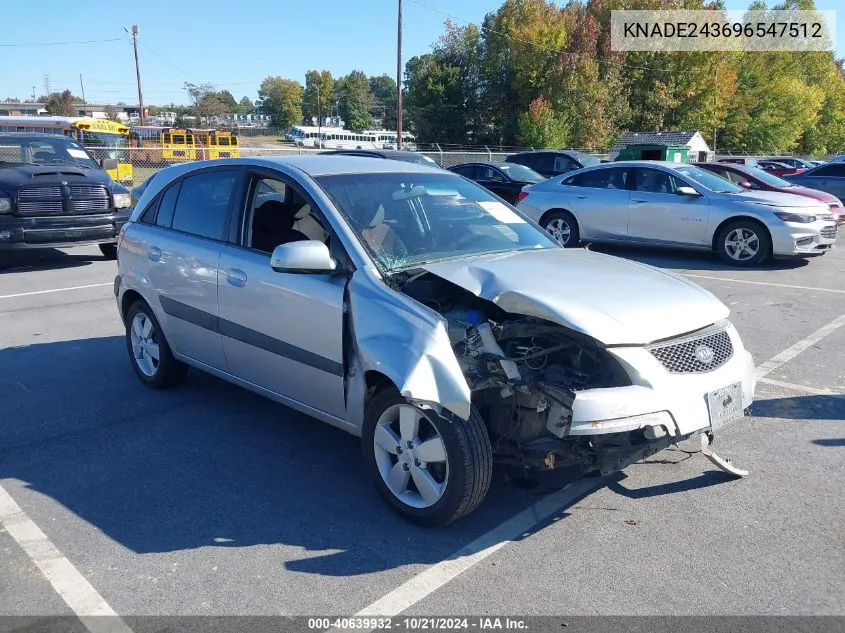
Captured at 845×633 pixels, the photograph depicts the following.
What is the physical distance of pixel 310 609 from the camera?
3002mm

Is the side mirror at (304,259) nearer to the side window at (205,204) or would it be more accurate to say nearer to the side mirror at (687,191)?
the side window at (205,204)

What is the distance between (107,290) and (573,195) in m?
7.73

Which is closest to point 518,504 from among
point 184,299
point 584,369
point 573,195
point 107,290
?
point 584,369

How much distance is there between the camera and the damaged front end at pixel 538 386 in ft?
11.0

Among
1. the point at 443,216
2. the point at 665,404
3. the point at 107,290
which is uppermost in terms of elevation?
the point at 443,216

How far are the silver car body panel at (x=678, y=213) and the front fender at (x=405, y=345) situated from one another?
913 centimetres

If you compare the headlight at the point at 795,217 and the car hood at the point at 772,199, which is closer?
the headlight at the point at 795,217

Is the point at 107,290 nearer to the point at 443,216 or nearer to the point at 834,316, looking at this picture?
the point at 443,216

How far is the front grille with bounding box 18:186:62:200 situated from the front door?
7759 millimetres

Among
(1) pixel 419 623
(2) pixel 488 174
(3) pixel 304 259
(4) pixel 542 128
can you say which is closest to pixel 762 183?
(2) pixel 488 174

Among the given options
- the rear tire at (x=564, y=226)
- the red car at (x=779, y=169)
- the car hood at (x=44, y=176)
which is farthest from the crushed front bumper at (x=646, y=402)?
the red car at (x=779, y=169)

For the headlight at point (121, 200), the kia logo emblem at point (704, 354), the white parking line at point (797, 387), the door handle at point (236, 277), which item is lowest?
the white parking line at point (797, 387)

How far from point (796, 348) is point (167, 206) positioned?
5710 millimetres

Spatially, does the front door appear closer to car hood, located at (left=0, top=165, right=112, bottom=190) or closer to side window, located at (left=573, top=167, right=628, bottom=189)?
car hood, located at (left=0, top=165, right=112, bottom=190)
